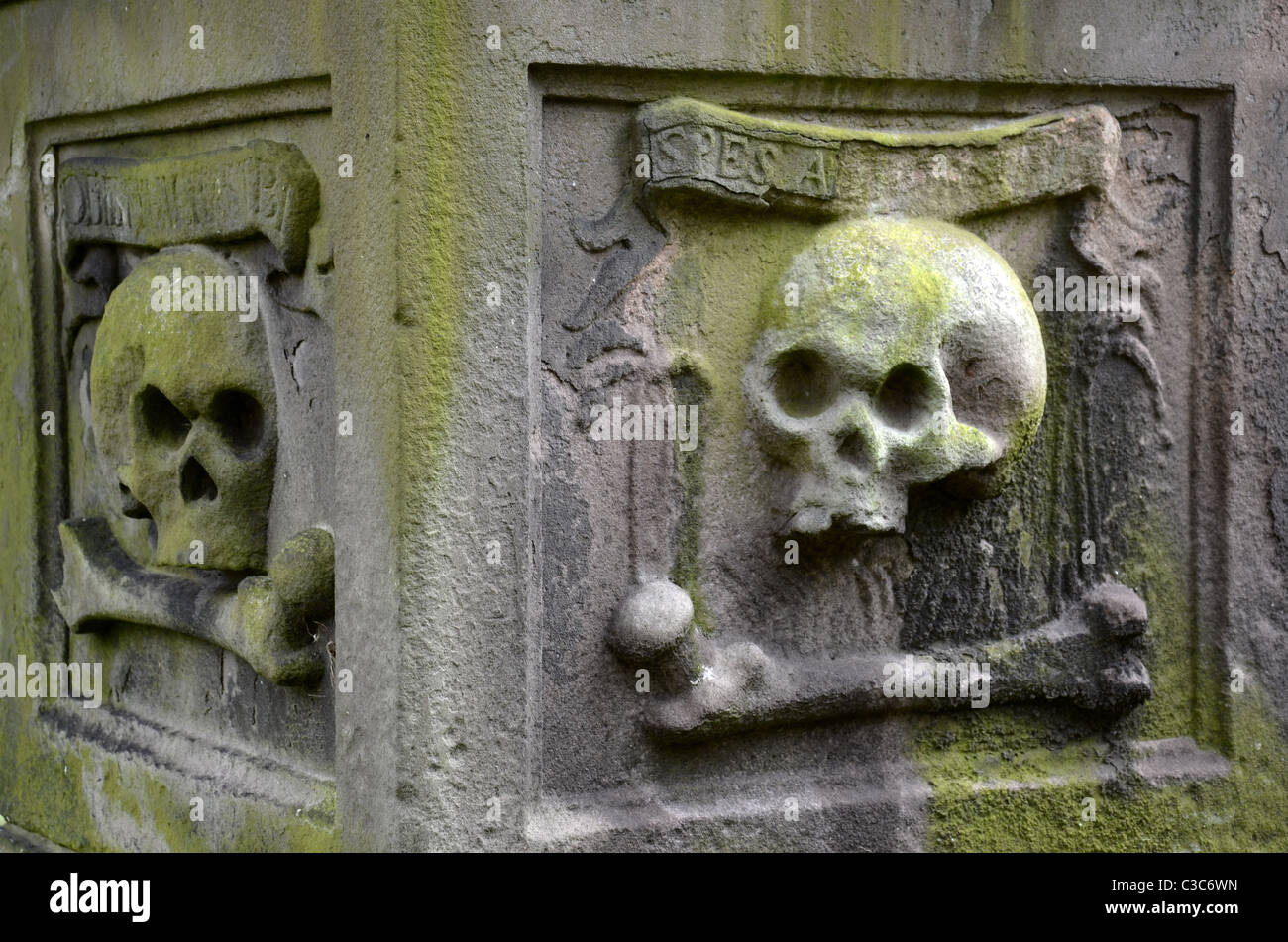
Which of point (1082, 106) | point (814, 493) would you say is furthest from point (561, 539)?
point (1082, 106)

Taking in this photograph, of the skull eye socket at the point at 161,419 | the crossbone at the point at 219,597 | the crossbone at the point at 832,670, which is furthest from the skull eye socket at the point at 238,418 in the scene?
the crossbone at the point at 832,670

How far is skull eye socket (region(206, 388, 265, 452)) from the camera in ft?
10.2

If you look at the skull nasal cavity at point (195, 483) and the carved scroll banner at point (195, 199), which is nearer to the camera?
the carved scroll banner at point (195, 199)

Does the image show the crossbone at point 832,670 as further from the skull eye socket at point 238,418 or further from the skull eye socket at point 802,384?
the skull eye socket at point 238,418

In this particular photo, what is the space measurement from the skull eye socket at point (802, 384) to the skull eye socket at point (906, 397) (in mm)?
107

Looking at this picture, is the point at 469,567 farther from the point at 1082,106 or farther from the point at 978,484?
the point at 1082,106

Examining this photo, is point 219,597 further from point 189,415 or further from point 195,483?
point 189,415

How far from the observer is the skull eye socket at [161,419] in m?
3.21

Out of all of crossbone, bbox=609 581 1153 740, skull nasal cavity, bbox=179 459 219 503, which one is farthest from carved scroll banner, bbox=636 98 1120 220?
skull nasal cavity, bbox=179 459 219 503

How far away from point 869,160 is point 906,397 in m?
0.48

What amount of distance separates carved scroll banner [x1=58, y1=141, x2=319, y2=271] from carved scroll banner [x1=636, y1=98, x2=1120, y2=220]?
0.67 m

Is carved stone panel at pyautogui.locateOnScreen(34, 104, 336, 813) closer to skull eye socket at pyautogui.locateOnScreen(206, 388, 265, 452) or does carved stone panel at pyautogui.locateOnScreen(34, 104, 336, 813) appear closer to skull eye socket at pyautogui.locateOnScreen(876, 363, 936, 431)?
skull eye socket at pyautogui.locateOnScreen(206, 388, 265, 452)

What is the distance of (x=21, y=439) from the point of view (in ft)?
12.2

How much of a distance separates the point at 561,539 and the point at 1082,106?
1.42m
